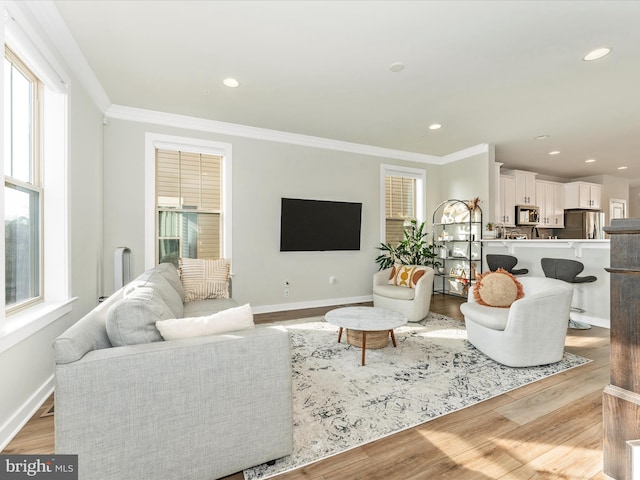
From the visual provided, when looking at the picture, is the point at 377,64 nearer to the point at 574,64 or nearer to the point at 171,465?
the point at 574,64

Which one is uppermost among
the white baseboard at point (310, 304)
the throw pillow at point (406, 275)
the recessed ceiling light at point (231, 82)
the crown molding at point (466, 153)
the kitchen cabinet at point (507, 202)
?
the recessed ceiling light at point (231, 82)

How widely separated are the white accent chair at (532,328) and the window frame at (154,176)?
336 cm

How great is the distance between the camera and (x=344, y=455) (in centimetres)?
160

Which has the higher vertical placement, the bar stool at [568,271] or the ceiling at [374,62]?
the ceiling at [374,62]

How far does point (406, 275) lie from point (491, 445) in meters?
2.72

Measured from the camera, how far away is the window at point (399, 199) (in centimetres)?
562

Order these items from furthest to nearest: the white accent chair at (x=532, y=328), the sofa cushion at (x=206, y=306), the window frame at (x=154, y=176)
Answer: the window frame at (x=154, y=176)
the sofa cushion at (x=206, y=306)
the white accent chair at (x=532, y=328)

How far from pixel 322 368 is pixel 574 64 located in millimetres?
3547

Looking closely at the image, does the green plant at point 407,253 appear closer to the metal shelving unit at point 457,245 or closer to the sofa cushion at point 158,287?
the metal shelving unit at point 457,245

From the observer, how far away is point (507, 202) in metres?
6.16

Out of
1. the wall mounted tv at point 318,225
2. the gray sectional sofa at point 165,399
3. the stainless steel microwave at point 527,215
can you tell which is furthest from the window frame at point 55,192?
the stainless steel microwave at point 527,215

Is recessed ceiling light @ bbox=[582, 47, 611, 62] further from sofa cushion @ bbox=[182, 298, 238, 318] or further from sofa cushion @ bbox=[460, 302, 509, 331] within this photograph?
sofa cushion @ bbox=[182, 298, 238, 318]

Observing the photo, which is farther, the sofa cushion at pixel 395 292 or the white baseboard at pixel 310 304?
the white baseboard at pixel 310 304

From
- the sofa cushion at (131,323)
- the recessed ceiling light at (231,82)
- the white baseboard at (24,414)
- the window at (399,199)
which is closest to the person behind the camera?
the sofa cushion at (131,323)
